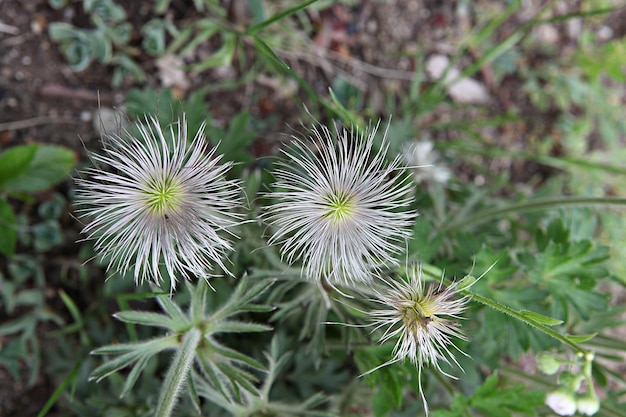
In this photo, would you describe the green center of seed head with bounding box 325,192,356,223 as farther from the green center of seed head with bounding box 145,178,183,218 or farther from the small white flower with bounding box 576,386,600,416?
the small white flower with bounding box 576,386,600,416

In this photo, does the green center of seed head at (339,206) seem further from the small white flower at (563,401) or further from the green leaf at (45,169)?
the green leaf at (45,169)

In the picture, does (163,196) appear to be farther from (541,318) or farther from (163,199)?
(541,318)

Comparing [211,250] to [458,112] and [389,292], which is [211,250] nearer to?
[389,292]

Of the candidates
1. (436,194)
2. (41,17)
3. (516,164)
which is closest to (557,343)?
(436,194)

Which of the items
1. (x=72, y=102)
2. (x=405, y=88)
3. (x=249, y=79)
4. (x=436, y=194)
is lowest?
(x=72, y=102)

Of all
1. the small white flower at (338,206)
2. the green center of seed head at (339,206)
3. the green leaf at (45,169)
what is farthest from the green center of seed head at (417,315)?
the green leaf at (45,169)

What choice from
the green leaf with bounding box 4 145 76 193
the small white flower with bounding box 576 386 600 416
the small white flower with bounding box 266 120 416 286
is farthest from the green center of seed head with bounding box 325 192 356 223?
the green leaf with bounding box 4 145 76 193
